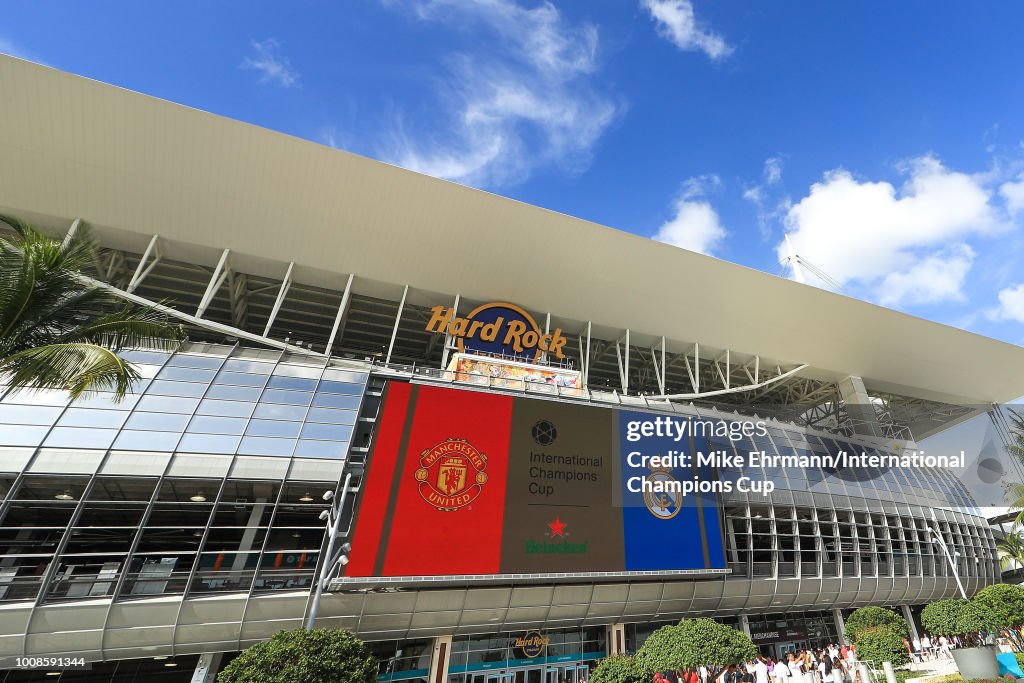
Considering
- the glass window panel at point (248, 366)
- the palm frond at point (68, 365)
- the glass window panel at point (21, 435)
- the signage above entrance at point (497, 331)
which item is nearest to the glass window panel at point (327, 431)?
the glass window panel at point (248, 366)

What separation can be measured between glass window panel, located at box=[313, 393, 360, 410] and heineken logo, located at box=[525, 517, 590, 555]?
10.9 metres

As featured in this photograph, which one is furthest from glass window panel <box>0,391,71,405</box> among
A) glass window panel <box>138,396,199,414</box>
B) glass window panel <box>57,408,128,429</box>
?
glass window panel <box>138,396,199,414</box>

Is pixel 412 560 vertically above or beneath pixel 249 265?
beneath

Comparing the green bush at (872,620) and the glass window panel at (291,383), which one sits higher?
the glass window panel at (291,383)

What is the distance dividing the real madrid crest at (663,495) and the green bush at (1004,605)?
1373 centimetres

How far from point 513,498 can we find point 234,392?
14.4 metres

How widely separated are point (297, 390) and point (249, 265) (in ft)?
34.5

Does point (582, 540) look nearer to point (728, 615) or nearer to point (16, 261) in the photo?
point (728, 615)

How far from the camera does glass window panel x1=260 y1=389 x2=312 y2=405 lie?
73.6 ft

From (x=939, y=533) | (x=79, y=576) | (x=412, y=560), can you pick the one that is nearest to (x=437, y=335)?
(x=412, y=560)

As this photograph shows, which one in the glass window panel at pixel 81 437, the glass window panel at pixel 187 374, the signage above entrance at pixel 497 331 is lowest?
the glass window panel at pixel 81 437

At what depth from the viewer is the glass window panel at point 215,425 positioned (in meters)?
20.0

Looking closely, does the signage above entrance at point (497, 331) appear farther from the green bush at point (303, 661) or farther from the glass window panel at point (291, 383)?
the green bush at point (303, 661)

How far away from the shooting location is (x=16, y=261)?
10.7 m
